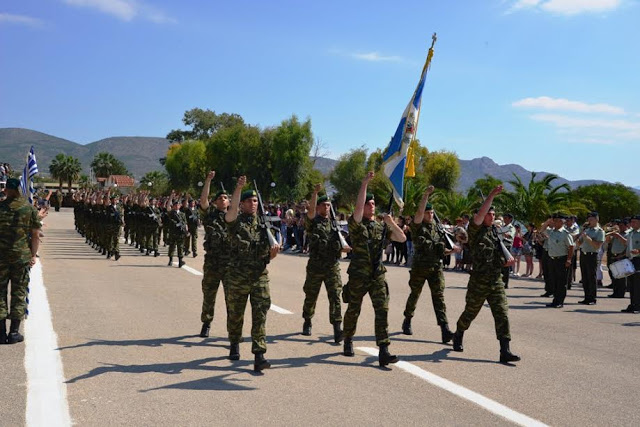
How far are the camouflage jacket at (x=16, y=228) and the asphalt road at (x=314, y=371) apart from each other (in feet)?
3.85

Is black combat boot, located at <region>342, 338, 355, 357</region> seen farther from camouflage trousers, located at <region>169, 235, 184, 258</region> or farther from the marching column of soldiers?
camouflage trousers, located at <region>169, 235, 184, 258</region>

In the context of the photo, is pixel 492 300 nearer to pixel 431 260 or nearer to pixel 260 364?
pixel 431 260

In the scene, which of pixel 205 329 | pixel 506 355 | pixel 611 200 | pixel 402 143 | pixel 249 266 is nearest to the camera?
pixel 249 266

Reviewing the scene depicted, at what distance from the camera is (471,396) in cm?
610

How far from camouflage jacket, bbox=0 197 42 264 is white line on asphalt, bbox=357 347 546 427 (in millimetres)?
5034

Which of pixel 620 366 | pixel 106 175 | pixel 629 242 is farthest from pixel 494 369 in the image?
pixel 106 175

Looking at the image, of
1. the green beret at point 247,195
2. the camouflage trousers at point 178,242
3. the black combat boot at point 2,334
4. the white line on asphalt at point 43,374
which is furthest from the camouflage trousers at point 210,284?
the camouflage trousers at point 178,242

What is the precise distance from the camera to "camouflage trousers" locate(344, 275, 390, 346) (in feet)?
23.6

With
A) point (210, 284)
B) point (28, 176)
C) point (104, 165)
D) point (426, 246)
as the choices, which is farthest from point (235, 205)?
point (104, 165)

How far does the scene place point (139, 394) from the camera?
585 centimetres

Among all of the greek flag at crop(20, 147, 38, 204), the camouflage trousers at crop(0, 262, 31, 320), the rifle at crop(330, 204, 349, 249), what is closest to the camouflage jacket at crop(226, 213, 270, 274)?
the rifle at crop(330, 204, 349, 249)

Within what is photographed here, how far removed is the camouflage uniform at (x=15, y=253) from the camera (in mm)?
7836

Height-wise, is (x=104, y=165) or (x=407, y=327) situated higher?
(x=104, y=165)

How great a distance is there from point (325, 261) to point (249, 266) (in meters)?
1.95
